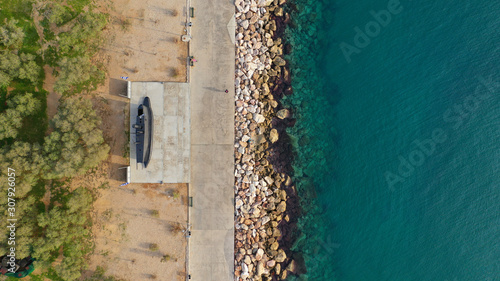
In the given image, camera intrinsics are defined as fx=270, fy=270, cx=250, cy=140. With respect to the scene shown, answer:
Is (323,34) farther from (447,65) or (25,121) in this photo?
(25,121)

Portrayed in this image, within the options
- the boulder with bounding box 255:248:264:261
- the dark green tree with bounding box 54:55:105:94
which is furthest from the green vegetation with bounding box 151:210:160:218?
the dark green tree with bounding box 54:55:105:94

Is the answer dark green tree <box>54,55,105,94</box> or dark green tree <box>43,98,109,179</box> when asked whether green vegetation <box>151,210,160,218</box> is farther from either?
dark green tree <box>54,55,105,94</box>

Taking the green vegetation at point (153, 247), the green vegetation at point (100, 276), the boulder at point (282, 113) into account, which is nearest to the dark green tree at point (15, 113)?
the green vegetation at point (100, 276)

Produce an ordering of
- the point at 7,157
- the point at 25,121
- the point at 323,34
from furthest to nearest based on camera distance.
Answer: the point at 323,34 < the point at 25,121 < the point at 7,157

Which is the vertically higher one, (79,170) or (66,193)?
(79,170)

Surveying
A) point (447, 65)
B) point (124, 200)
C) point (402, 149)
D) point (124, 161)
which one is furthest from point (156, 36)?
point (447, 65)

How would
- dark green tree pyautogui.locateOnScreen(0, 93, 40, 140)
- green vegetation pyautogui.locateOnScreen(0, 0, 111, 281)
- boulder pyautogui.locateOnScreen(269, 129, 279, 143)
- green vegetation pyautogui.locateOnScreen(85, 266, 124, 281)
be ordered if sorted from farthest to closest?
1. boulder pyautogui.locateOnScreen(269, 129, 279, 143)
2. green vegetation pyautogui.locateOnScreen(85, 266, 124, 281)
3. dark green tree pyautogui.locateOnScreen(0, 93, 40, 140)
4. green vegetation pyautogui.locateOnScreen(0, 0, 111, 281)
